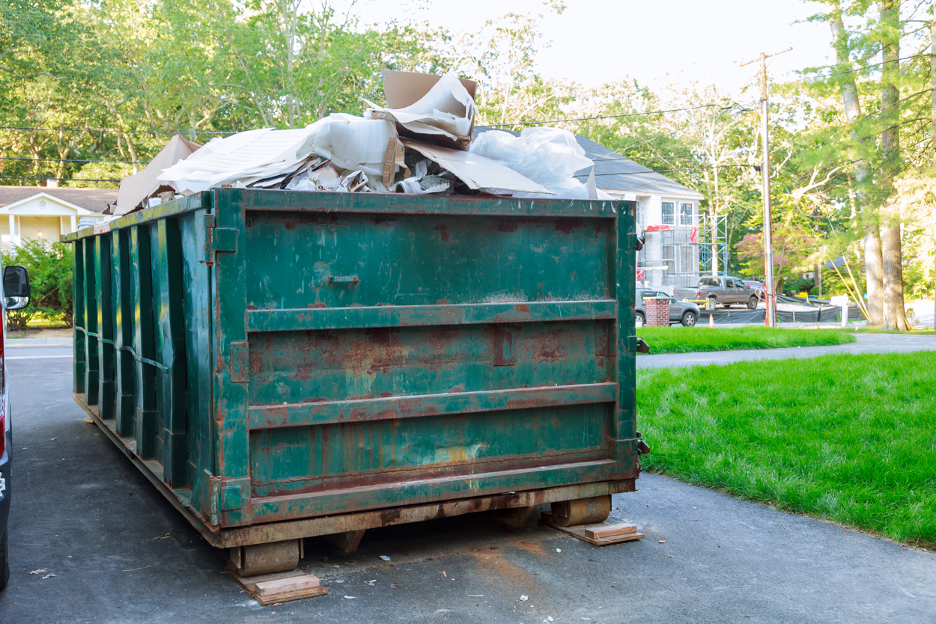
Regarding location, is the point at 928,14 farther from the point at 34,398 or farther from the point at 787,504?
the point at 34,398

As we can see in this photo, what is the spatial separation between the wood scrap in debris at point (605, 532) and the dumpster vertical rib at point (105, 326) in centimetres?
370

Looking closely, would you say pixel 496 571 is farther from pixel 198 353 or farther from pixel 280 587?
pixel 198 353

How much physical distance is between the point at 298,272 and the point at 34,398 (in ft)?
24.5

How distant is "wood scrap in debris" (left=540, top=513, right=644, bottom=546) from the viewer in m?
4.29

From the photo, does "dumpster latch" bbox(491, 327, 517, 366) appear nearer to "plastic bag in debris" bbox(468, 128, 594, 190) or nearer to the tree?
"plastic bag in debris" bbox(468, 128, 594, 190)

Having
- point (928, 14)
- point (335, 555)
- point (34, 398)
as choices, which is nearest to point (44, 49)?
point (34, 398)

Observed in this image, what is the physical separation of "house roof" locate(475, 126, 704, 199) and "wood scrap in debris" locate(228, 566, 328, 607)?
1427 inches

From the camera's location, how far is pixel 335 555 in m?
4.06

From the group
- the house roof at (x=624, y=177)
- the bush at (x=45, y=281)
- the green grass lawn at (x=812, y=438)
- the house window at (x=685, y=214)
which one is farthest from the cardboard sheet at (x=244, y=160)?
the house window at (x=685, y=214)

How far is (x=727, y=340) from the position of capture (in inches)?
648

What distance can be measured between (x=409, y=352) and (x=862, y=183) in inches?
844

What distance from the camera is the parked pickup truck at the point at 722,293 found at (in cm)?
4000

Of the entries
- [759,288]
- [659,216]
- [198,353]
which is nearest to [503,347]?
[198,353]

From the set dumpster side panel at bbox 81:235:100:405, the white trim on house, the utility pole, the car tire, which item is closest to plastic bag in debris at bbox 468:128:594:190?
the car tire
